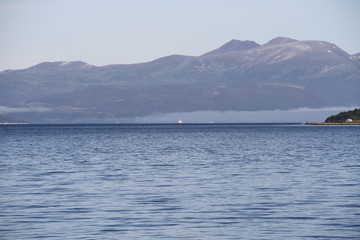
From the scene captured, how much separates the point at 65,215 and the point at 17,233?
4422mm

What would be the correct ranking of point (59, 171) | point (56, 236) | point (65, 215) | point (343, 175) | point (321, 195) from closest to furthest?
point (56, 236)
point (65, 215)
point (321, 195)
point (343, 175)
point (59, 171)

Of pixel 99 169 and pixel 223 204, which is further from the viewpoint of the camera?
pixel 99 169

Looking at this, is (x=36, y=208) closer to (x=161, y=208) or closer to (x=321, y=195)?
(x=161, y=208)

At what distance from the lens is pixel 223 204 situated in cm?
3372

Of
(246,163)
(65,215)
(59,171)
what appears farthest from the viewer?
(246,163)

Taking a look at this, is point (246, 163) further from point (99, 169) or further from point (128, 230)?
→ point (128, 230)

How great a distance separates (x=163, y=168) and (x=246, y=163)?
10456mm

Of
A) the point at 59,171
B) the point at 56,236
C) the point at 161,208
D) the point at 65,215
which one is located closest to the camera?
the point at 56,236

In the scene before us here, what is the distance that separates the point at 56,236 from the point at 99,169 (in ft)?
107

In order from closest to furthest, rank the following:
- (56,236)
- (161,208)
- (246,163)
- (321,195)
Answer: (56,236), (161,208), (321,195), (246,163)

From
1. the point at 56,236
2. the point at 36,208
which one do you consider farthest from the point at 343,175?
the point at 56,236

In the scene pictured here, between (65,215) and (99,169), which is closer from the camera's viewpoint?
(65,215)

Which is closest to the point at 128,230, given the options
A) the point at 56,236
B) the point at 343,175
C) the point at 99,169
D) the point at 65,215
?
the point at 56,236

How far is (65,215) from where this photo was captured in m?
A: 30.3
